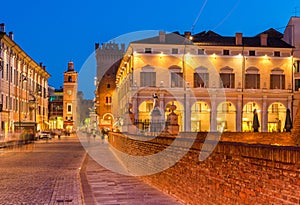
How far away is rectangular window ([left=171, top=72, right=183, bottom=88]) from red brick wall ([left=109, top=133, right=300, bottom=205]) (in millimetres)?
47879

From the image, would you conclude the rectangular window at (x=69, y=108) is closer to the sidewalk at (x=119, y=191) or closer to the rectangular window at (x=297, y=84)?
the rectangular window at (x=297, y=84)

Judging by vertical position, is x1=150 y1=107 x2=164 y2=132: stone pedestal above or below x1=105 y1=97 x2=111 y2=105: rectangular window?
below

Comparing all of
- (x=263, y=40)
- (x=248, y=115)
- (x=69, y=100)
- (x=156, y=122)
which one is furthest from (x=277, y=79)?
(x=69, y=100)

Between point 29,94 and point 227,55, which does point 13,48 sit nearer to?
point 29,94

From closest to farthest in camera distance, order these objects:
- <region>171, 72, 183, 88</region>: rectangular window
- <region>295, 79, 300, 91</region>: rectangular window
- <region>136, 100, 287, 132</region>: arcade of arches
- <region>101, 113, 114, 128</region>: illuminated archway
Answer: <region>136, 100, 287, 132</region>: arcade of arches < <region>171, 72, 183, 88</region>: rectangular window < <region>295, 79, 300, 91</region>: rectangular window < <region>101, 113, 114, 128</region>: illuminated archway

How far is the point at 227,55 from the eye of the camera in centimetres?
6081

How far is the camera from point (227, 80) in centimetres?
6094

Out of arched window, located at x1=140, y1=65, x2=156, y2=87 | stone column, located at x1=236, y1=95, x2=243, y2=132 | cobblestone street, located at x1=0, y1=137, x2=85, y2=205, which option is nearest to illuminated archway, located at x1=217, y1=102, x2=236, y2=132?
stone column, located at x1=236, y1=95, x2=243, y2=132

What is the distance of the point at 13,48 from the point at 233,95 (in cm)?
2764

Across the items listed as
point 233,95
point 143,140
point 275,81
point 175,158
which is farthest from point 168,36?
point 175,158

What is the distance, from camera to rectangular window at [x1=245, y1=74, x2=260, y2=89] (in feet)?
200

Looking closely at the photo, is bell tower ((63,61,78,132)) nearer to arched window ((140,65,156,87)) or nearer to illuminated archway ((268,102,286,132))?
arched window ((140,65,156,87))

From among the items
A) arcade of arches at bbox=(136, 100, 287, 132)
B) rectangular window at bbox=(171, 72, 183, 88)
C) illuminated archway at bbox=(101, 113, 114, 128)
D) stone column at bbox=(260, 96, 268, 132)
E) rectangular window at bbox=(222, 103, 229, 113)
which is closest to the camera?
arcade of arches at bbox=(136, 100, 287, 132)

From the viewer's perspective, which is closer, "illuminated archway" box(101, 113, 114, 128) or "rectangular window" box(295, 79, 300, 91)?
"rectangular window" box(295, 79, 300, 91)
